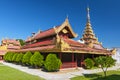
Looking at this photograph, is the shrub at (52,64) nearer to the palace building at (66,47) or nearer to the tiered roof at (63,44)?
the palace building at (66,47)

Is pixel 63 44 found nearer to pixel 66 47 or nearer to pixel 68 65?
pixel 66 47

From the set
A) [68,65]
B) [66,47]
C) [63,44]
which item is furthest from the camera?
[68,65]

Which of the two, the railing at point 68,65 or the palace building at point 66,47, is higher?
the palace building at point 66,47

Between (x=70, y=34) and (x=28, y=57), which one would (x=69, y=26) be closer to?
(x=70, y=34)

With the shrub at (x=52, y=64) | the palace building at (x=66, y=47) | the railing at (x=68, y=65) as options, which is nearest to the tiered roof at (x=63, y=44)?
the palace building at (x=66, y=47)

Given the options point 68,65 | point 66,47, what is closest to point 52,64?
point 66,47

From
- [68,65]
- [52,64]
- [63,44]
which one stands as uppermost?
[63,44]

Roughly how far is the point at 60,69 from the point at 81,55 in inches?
239

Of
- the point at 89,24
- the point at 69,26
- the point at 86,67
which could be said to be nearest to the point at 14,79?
the point at 86,67

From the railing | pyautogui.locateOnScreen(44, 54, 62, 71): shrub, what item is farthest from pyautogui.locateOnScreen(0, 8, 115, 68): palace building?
pyautogui.locateOnScreen(44, 54, 62, 71): shrub

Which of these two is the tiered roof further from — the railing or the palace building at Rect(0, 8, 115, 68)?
the railing

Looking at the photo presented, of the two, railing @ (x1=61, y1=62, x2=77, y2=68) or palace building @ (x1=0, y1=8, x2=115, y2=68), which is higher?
palace building @ (x1=0, y1=8, x2=115, y2=68)

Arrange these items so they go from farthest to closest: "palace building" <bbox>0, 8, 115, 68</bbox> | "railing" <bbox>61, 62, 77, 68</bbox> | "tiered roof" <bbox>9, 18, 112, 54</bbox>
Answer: "railing" <bbox>61, 62, 77, 68</bbox>, "palace building" <bbox>0, 8, 115, 68</bbox>, "tiered roof" <bbox>9, 18, 112, 54</bbox>

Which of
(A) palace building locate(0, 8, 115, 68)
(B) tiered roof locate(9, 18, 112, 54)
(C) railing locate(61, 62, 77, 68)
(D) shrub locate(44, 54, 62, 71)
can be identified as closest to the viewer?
(D) shrub locate(44, 54, 62, 71)
